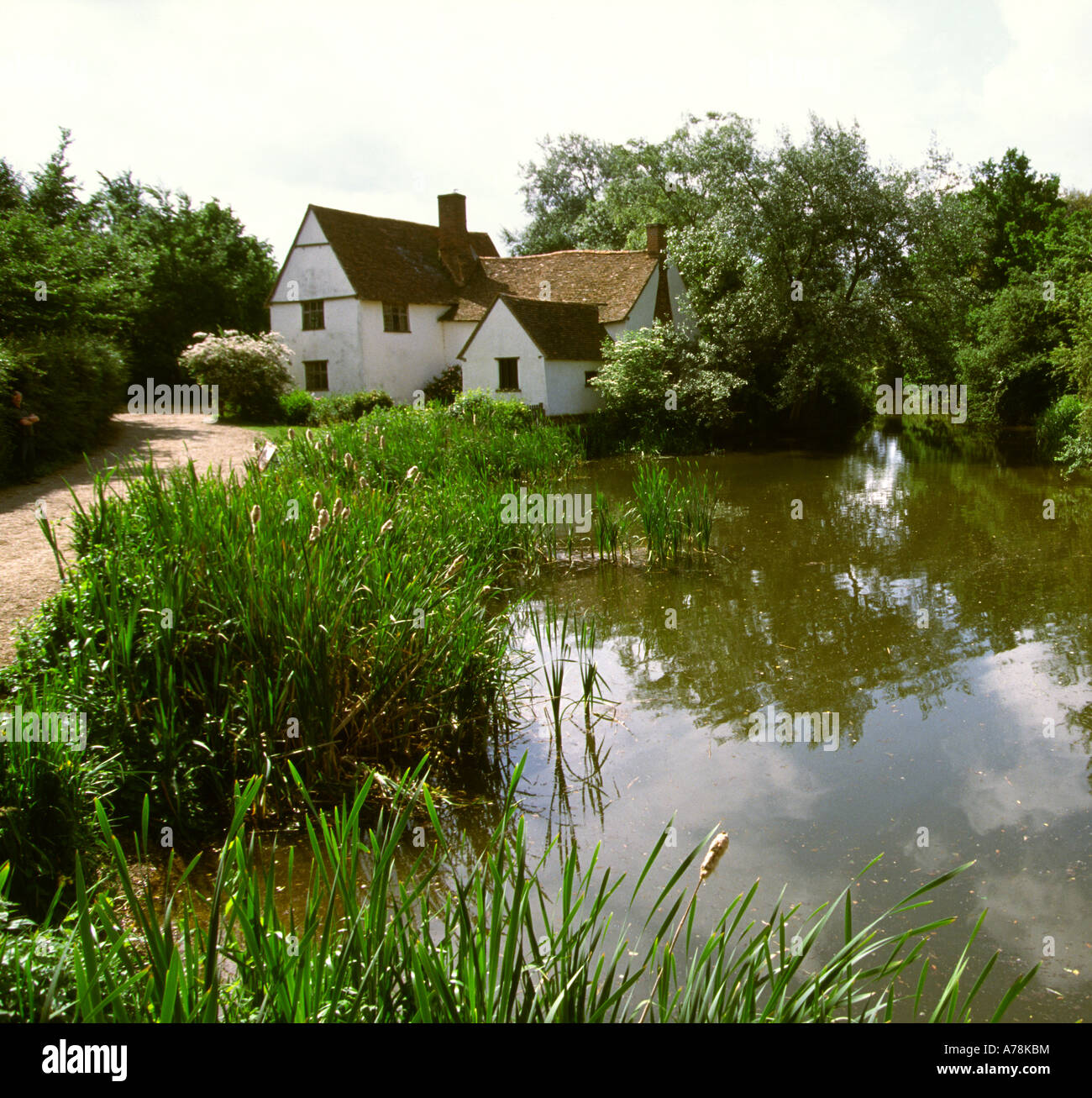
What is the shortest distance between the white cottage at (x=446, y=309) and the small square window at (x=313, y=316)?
0.04 m

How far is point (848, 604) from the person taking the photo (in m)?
9.96

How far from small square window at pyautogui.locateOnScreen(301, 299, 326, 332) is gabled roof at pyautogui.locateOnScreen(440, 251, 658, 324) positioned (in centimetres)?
462

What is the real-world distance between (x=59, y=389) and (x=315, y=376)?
19453mm

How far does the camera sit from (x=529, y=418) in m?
25.8

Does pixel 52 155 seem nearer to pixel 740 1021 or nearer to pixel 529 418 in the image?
pixel 529 418

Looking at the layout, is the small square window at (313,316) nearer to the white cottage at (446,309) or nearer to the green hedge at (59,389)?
the white cottage at (446,309)

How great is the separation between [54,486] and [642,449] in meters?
17.6

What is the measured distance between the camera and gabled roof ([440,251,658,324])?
3353 cm

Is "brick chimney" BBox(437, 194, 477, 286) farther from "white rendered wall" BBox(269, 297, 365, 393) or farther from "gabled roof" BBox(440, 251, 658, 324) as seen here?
"white rendered wall" BBox(269, 297, 365, 393)

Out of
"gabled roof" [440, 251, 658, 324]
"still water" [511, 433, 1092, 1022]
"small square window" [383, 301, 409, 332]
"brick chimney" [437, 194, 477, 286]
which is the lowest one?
"still water" [511, 433, 1092, 1022]

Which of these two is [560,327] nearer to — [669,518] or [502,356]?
[502,356]

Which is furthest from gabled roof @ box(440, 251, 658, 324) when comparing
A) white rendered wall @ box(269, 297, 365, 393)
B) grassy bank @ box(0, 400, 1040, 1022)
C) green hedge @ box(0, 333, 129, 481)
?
grassy bank @ box(0, 400, 1040, 1022)

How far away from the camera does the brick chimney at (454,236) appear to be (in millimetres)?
37625

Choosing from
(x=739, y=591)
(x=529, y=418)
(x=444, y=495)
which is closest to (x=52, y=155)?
(x=529, y=418)
